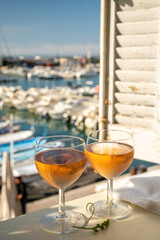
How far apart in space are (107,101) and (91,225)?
1.25 m

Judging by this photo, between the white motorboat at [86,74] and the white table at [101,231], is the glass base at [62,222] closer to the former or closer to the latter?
the white table at [101,231]

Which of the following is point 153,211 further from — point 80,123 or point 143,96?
point 80,123

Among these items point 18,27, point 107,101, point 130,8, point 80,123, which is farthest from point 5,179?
point 18,27

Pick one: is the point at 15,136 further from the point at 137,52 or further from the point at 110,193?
the point at 110,193

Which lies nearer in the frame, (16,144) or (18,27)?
(16,144)

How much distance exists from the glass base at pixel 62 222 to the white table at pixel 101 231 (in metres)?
0.01

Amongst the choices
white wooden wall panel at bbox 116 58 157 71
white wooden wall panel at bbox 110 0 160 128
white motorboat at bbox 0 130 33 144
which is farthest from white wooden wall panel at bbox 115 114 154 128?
white motorboat at bbox 0 130 33 144

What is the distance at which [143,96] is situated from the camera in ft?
5.41

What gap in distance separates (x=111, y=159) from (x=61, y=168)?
12cm

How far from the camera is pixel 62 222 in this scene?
60cm

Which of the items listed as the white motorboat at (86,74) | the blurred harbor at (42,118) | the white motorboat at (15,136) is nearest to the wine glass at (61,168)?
the blurred harbor at (42,118)

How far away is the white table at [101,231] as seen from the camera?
0.55 meters

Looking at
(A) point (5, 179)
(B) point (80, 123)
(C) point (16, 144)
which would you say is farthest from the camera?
(B) point (80, 123)

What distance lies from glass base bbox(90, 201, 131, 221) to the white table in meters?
0.01
